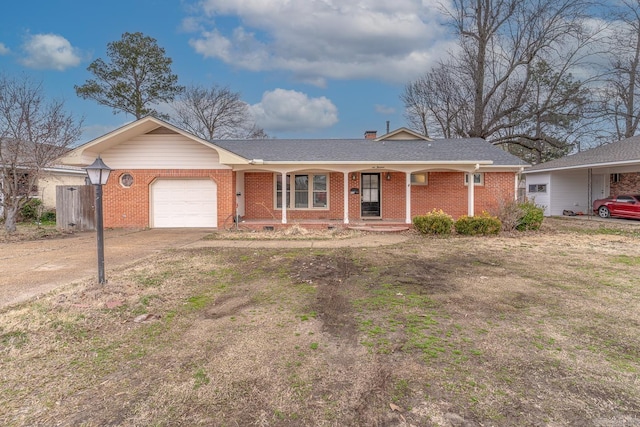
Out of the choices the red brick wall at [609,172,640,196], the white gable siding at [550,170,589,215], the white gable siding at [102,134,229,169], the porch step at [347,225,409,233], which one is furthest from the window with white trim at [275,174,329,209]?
the red brick wall at [609,172,640,196]

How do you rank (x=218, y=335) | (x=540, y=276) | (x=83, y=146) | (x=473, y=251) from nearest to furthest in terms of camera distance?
Result: 1. (x=218, y=335)
2. (x=540, y=276)
3. (x=473, y=251)
4. (x=83, y=146)

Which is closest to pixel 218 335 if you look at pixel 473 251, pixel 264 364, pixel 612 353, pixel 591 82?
pixel 264 364

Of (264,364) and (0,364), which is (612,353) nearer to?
(264,364)

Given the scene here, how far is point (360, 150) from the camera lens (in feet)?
48.0

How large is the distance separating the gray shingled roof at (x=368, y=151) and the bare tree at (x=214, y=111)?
56.5ft

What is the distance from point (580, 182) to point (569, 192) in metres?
0.94

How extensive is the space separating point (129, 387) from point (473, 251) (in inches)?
318

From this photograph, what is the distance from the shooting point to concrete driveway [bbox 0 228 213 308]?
557cm

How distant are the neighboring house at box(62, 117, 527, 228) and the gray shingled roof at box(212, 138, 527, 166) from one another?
47 mm

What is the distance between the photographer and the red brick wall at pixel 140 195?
42.4 ft

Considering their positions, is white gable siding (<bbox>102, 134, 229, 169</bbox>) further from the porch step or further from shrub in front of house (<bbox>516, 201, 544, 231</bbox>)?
shrub in front of house (<bbox>516, 201, 544, 231</bbox>)

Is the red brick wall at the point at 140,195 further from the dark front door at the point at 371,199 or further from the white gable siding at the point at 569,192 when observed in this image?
the white gable siding at the point at 569,192

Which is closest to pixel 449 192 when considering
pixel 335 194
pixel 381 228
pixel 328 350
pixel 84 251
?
pixel 381 228

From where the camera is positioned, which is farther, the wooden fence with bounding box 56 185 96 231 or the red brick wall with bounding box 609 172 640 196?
the red brick wall with bounding box 609 172 640 196
